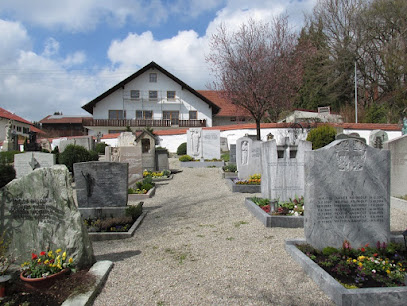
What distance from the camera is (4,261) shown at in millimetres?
4027

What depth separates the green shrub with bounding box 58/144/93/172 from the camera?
1387cm

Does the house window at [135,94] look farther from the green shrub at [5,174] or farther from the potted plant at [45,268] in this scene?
the potted plant at [45,268]

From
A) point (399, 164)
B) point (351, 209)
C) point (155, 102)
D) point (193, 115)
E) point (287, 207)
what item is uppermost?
point (155, 102)

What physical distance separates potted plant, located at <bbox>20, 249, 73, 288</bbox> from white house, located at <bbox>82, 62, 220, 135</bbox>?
1409 inches

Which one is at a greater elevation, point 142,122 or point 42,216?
point 142,122

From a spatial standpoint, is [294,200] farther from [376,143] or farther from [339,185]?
[376,143]

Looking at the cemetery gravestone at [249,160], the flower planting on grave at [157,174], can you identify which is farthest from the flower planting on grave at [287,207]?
the flower planting on grave at [157,174]

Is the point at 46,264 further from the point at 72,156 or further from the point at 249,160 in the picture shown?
the point at 72,156

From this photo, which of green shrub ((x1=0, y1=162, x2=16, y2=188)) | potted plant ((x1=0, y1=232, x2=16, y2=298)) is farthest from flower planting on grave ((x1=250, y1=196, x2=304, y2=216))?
green shrub ((x1=0, y1=162, x2=16, y2=188))

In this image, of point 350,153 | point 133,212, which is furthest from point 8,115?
point 350,153

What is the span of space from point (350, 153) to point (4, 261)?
16.2ft

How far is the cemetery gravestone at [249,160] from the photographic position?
39.6 feet

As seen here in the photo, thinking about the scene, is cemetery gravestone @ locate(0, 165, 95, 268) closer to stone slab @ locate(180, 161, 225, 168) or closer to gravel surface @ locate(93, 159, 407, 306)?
gravel surface @ locate(93, 159, 407, 306)

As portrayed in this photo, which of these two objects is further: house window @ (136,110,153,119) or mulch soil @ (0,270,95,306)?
house window @ (136,110,153,119)
